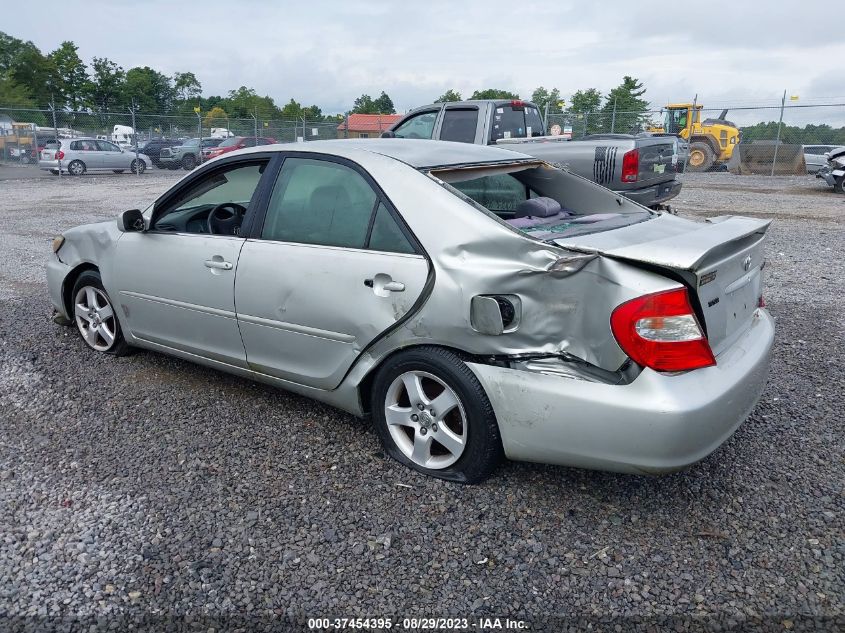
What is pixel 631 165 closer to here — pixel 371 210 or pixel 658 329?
pixel 371 210

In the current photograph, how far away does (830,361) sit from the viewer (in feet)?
15.1

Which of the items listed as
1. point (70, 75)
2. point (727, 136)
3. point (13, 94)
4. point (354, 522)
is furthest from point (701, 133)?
point (70, 75)

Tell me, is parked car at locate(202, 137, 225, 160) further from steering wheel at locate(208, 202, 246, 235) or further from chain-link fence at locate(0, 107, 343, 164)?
steering wheel at locate(208, 202, 246, 235)

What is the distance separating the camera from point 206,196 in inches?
172

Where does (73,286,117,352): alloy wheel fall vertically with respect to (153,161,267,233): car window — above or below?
below

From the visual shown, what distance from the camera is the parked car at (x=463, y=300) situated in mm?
2635

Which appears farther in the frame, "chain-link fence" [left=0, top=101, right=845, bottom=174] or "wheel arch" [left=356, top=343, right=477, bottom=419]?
"chain-link fence" [left=0, top=101, right=845, bottom=174]

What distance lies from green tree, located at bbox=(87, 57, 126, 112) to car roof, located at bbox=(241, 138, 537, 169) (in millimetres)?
76248

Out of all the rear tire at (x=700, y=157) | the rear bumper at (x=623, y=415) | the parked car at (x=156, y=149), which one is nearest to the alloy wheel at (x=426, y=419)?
the rear bumper at (x=623, y=415)

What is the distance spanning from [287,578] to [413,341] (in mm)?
1091

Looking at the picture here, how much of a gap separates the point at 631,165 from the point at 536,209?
4874 millimetres

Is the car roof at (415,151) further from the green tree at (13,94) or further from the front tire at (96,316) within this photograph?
the green tree at (13,94)

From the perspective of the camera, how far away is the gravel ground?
2385 millimetres

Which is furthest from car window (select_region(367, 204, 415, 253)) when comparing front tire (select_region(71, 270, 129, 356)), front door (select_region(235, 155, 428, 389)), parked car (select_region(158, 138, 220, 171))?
parked car (select_region(158, 138, 220, 171))
